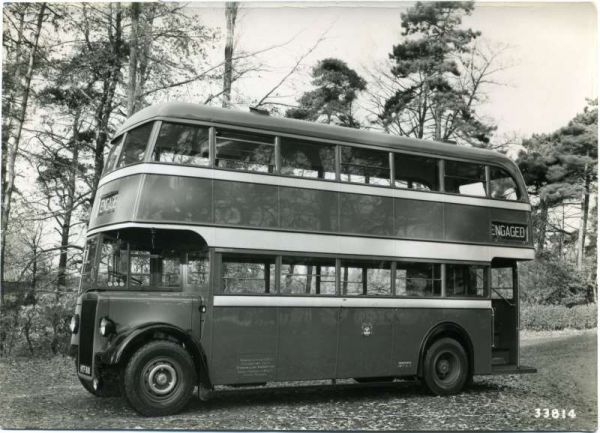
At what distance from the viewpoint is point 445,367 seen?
9891mm

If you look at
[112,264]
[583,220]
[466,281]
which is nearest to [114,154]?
[112,264]

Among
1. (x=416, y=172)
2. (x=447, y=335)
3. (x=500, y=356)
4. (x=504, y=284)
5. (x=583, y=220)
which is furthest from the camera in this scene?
(x=583, y=220)

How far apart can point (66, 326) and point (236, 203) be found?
20.4ft

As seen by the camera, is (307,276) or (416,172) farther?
(416,172)

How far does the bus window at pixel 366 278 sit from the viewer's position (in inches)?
355

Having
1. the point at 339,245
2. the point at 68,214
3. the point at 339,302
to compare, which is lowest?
the point at 339,302

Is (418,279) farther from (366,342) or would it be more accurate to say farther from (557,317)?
(557,317)

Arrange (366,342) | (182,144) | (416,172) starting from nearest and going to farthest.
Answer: (182,144) → (366,342) → (416,172)

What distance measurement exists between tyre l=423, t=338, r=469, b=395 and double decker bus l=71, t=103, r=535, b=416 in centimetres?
3

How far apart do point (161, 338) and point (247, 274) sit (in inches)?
48.0

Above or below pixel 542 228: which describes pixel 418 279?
below

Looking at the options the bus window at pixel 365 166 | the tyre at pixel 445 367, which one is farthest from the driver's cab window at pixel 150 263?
the tyre at pixel 445 367

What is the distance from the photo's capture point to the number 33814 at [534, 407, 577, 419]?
28.0 feet

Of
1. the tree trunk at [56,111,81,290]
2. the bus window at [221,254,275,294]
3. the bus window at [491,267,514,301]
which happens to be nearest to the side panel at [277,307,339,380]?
the bus window at [221,254,275,294]
